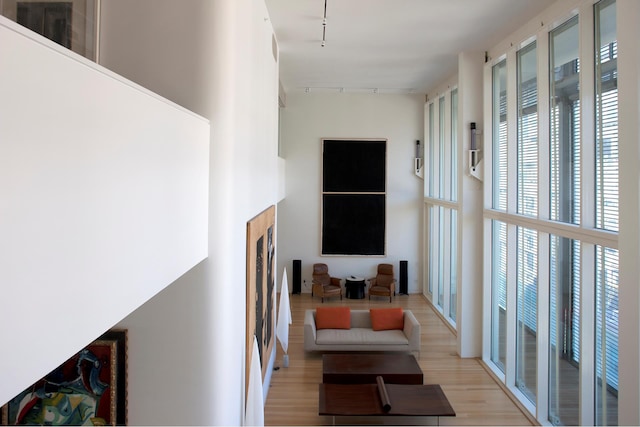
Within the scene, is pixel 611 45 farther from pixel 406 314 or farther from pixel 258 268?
pixel 406 314

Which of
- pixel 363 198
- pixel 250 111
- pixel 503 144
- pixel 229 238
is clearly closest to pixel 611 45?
pixel 503 144

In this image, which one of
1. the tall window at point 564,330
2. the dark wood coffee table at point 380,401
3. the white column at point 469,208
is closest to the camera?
the tall window at point 564,330

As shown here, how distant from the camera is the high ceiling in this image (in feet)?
23.0

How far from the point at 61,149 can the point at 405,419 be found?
6408 mm

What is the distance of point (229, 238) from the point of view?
4.24 m

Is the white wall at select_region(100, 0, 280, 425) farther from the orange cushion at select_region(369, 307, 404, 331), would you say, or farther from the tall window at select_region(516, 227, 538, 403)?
the orange cushion at select_region(369, 307, 404, 331)

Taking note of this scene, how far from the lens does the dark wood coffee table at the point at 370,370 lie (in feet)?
25.5

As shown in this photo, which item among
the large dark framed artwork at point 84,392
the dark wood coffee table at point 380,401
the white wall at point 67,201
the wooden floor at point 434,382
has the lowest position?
the wooden floor at point 434,382

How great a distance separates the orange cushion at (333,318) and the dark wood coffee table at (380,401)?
2895mm

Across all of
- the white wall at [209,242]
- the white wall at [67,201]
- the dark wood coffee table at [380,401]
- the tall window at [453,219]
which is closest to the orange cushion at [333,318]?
the dark wood coffee table at [380,401]

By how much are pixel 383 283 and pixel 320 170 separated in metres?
3.92

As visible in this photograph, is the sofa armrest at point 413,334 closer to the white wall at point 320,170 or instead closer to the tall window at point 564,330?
the tall window at point 564,330

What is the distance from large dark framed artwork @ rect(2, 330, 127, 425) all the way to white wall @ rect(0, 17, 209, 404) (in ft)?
5.09

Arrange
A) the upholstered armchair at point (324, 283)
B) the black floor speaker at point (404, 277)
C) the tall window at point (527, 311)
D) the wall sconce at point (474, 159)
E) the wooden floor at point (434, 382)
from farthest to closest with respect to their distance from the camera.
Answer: the black floor speaker at point (404, 277)
the upholstered armchair at point (324, 283)
the wall sconce at point (474, 159)
the tall window at point (527, 311)
the wooden floor at point (434, 382)
